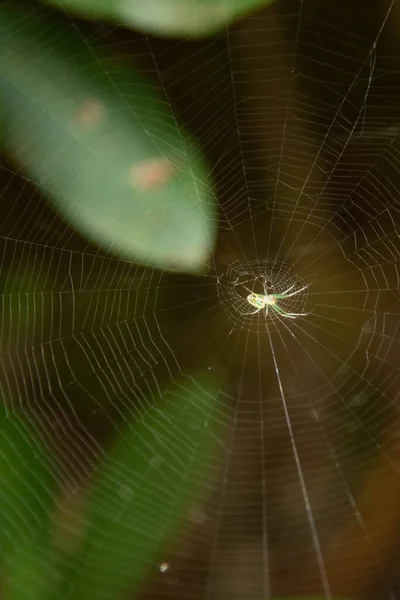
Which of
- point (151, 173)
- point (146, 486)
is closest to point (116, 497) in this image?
point (146, 486)

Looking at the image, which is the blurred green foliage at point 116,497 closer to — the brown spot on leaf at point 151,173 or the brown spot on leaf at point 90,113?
the brown spot on leaf at point 151,173

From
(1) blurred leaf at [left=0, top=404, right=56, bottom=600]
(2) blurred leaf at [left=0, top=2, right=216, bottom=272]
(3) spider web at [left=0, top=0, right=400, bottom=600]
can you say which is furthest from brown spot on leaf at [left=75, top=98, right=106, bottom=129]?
(1) blurred leaf at [left=0, top=404, right=56, bottom=600]

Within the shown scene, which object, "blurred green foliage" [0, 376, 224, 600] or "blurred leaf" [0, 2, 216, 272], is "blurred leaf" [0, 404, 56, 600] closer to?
"blurred green foliage" [0, 376, 224, 600]

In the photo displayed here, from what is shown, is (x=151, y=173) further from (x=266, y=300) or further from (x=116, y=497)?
(x=116, y=497)

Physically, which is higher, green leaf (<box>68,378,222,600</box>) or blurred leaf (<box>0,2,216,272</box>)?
blurred leaf (<box>0,2,216,272</box>)

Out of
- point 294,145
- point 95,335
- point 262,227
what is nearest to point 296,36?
point 294,145

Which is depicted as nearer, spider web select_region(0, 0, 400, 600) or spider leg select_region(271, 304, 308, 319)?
spider web select_region(0, 0, 400, 600)
